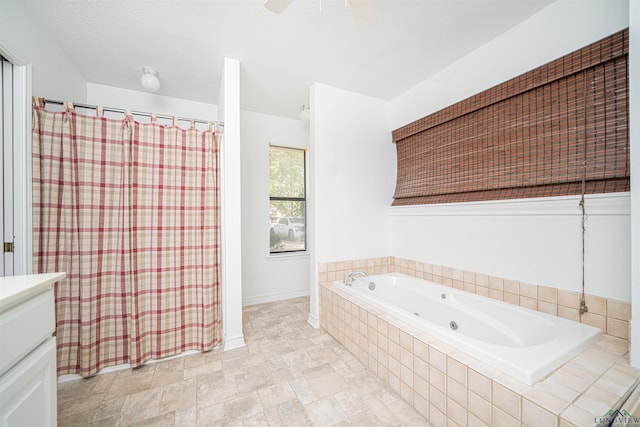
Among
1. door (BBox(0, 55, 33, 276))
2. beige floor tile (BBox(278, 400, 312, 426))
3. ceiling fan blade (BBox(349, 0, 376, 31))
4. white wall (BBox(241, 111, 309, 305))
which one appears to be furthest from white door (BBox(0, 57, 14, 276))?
ceiling fan blade (BBox(349, 0, 376, 31))

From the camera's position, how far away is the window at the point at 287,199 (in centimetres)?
347

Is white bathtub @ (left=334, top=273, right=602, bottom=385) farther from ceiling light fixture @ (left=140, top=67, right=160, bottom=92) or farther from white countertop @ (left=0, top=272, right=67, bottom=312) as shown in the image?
ceiling light fixture @ (left=140, top=67, right=160, bottom=92)

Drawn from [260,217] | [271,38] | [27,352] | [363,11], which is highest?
[271,38]

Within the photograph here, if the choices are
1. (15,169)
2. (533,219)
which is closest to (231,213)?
(15,169)

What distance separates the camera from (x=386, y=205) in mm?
2998

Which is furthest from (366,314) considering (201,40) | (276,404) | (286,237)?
(201,40)

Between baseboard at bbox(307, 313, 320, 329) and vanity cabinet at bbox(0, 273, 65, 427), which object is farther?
baseboard at bbox(307, 313, 320, 329)

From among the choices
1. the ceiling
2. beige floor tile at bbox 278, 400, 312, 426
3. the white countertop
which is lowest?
beige floor tile at bbox 278, 400, 312, 426

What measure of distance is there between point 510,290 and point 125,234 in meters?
2.91

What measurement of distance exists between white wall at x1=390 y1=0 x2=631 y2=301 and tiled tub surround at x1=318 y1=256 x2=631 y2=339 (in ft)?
0.17

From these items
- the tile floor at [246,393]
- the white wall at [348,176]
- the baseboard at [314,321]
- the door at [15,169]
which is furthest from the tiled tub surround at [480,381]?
the door at [15,169]

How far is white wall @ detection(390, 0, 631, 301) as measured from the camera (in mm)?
1418

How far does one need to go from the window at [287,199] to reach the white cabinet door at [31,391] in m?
2.52

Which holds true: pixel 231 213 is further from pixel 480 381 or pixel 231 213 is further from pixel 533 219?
pixel 533 219
